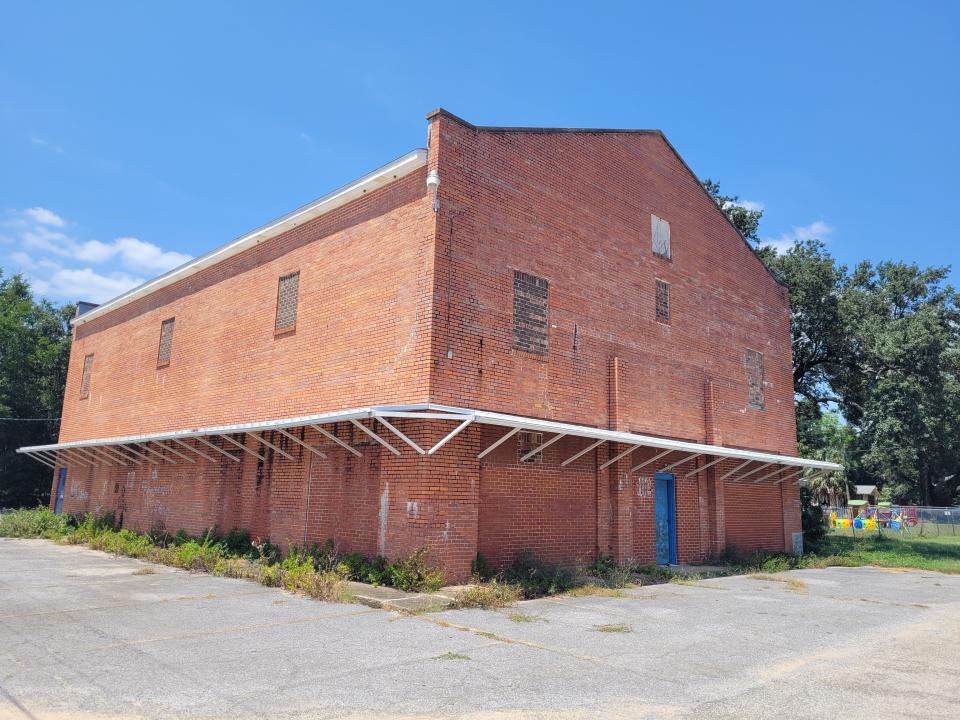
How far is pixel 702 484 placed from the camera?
1780cm

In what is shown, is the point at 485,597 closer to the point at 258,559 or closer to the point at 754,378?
the point at 258,559

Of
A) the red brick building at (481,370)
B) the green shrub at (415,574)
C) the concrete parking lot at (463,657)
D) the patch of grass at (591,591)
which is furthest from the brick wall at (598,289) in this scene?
the concrete parking lot at (463,657)

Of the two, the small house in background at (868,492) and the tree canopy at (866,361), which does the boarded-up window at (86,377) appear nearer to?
the tree canopy at (866,361)

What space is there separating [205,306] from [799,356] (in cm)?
2209

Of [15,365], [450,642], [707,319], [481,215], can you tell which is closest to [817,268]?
[707,319]

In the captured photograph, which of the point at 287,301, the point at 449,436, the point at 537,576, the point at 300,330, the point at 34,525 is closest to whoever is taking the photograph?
the point at 449,436

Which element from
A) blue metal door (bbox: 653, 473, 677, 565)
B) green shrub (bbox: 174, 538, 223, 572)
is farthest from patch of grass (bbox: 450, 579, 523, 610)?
blue metal door (bbox: 653, 473, 677, 565)

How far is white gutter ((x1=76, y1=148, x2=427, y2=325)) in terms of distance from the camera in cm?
1341

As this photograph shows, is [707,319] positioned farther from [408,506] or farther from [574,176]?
[408,506]

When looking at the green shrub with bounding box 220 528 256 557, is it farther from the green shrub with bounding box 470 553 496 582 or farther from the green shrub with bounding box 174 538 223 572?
the green shrub with bounding box 470 553 496 582

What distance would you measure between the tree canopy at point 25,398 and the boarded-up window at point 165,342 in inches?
624


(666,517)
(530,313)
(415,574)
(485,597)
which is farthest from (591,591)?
(530,313)

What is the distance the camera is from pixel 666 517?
1688cm

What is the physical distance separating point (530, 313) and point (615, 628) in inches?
263
